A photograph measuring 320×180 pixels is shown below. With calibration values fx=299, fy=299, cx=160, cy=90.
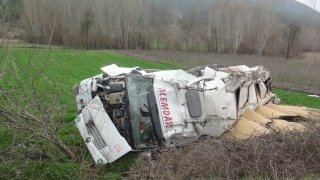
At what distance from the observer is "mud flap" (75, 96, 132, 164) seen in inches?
203

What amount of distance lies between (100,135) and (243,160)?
254 centimetres

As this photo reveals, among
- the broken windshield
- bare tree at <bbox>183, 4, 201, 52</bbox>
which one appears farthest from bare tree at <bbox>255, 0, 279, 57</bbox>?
the broken windshield

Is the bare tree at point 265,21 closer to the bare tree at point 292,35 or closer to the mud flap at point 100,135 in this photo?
the bare tree at point 292,35

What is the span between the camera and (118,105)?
5961 millimetres

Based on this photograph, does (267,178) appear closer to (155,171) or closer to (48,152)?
(155,171)

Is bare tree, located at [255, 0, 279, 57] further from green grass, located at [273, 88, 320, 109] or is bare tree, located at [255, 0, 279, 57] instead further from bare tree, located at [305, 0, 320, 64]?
A: green grass, located at [273, 88, 320, 109]

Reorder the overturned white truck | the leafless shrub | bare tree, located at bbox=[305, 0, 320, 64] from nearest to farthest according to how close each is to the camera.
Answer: the leafless shrub < the overturned white truck < bare tree, located at bbox=[305, 0, 320, 64]

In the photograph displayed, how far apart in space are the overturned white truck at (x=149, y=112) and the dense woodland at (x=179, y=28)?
3419 centimetres

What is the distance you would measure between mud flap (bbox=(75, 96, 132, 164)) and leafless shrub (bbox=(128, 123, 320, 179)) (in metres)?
0.47

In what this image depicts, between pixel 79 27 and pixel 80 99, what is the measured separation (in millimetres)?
41415

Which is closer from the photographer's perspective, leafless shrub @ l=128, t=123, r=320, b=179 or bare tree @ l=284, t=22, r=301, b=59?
leafless shrub @ l=128, t=123, r=320, b=179

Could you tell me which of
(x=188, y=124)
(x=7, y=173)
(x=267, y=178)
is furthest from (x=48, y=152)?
(x=267, y=178)

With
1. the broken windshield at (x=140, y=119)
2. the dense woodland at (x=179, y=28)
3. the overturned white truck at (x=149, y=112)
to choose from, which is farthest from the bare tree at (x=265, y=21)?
the broken windshield at (x=140, y=119)

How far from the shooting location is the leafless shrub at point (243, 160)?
4.46 metres
